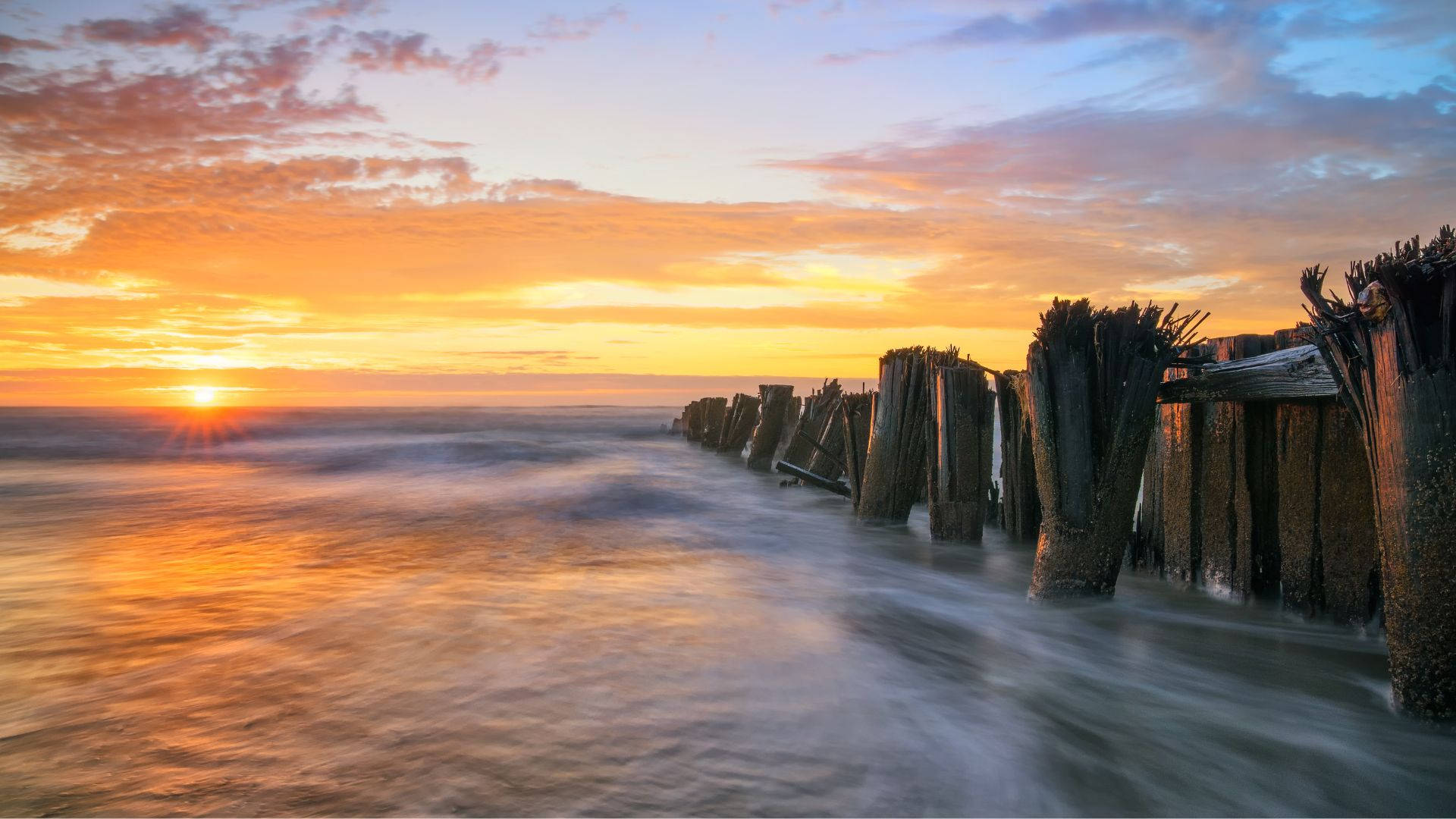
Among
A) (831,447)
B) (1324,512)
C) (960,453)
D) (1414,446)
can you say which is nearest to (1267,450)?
(1324,512)

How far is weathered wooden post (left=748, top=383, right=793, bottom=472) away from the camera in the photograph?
A: 680 inches

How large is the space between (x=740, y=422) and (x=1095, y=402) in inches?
663

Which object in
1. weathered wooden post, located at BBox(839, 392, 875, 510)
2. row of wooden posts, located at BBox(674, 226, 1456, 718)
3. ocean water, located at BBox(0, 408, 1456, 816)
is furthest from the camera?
weathered wooden post, located at BBox(839, 392, 875, 510)

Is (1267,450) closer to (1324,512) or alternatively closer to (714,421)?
(1324,512)

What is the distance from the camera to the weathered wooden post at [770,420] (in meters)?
17.3

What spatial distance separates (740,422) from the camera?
21953 mm

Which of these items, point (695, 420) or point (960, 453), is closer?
point (960, 453)

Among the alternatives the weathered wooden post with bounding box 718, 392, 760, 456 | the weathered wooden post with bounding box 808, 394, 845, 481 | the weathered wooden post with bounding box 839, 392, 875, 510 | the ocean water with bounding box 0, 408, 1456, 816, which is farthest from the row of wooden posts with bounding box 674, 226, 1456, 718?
the weathered wooden post with bounding box 718, 392, 760, 456

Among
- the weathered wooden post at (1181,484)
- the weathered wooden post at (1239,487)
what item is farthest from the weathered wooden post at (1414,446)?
the weathered wooden post at (1181,484)

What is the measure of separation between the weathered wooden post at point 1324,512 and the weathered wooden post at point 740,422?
16746 mm

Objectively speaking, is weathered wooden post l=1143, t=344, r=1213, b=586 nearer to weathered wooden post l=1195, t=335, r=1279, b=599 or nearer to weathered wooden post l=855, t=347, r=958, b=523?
weathered wooden post l=1195, t=335, r=1279, b=599

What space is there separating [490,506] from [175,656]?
7.60 meters

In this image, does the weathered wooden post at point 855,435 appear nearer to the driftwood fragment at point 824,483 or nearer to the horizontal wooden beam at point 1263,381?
the driftwood fragment at point 824,483

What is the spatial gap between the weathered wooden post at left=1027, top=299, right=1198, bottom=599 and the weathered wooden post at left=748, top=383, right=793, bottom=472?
38.7 ft
